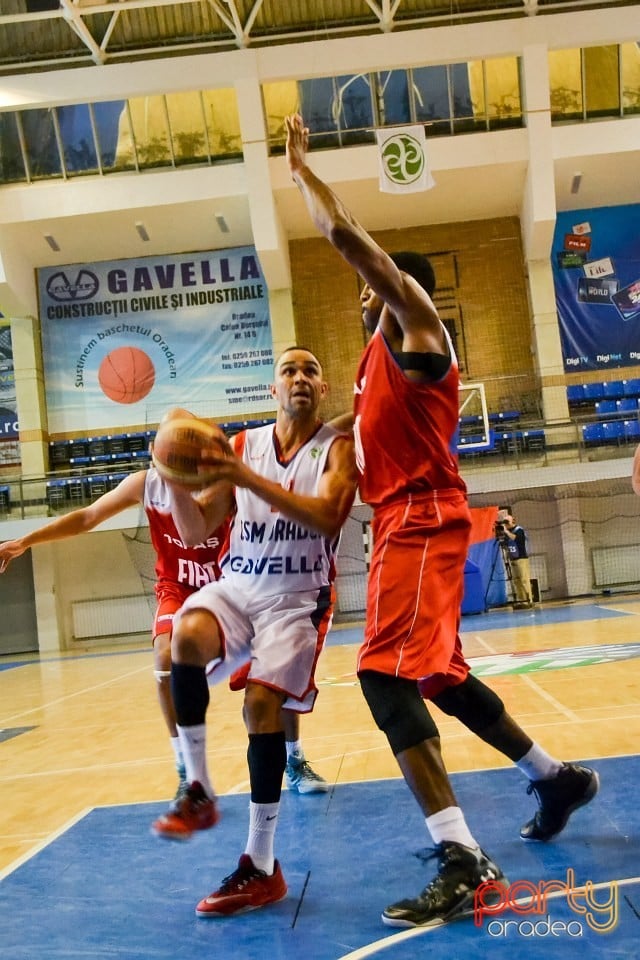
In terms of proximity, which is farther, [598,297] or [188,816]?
[598,297]

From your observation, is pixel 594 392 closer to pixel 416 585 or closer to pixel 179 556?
pixel 179 556

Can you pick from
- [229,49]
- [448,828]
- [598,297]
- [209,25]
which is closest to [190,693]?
[448,828]

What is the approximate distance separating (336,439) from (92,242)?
1939cm

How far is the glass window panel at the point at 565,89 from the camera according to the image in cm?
2011

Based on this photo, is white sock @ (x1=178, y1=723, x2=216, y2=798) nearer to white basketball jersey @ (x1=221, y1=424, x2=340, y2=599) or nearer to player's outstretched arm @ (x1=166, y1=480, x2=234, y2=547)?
white basketball jersey @ (x1=221, y1=424, x2=340, y2=599)

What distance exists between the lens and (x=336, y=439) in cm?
346

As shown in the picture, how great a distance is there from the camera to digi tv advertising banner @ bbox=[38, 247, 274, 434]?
21.7 meters

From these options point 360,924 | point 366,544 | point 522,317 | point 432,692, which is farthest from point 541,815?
point 522,317

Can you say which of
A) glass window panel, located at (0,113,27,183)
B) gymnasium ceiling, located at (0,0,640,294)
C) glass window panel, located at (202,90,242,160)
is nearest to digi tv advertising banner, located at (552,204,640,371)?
gymnasium ceiling, located at (0,0,640,294)

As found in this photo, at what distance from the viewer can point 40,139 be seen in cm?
2048

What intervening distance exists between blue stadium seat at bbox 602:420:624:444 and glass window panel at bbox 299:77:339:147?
27.6ft

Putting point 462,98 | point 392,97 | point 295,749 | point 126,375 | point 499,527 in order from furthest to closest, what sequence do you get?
point 126,375
point 392,97
point 462,98
point 499,527
point 295,749

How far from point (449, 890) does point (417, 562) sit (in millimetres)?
951

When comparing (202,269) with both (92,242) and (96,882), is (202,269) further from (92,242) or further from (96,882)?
(96,882)
